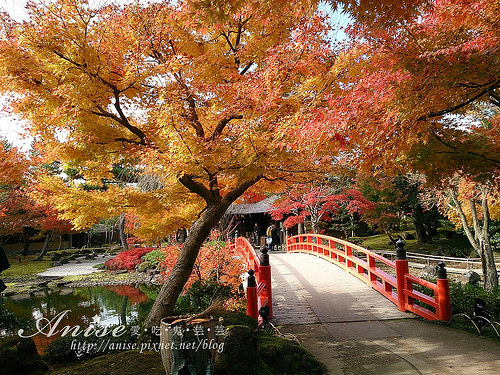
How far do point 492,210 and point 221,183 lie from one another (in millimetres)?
13263

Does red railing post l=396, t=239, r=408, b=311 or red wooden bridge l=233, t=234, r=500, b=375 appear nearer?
red wooden bridge l=233, t=234, r=500, b=375

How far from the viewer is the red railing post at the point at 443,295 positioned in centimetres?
599

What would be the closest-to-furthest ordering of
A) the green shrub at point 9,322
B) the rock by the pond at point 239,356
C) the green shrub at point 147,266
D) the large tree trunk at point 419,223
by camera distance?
the rock by the pond at point 239,356
the green shrub at point 9,322
the green shrub at point 147,266
the large tree trunk at point 419,223

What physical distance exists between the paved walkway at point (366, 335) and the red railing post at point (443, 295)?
0.29 m

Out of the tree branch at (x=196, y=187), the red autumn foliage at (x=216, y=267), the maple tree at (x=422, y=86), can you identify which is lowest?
the red autumn foliage at (x=216, y=267)

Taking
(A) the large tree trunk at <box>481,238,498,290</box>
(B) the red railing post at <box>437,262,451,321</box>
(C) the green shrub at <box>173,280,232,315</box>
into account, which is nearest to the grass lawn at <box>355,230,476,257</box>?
(A) the large tree trunk at <box>481,238,498,290</box>

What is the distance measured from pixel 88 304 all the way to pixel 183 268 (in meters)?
9.25

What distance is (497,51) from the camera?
3.45m

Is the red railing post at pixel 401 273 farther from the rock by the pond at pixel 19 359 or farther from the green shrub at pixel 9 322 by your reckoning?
the green shrub at pixel 9 322

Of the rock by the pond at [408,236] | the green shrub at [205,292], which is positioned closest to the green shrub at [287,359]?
the green shrub at [205,292]

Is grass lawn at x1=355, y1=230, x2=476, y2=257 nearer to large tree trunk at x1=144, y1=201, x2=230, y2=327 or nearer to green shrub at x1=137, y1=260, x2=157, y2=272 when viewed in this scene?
green shrub at x1=137, y1=260, x2=157, y2=272

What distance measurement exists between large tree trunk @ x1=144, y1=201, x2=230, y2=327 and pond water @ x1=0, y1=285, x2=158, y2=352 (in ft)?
14.3

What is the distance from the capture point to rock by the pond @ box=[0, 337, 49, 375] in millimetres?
4094

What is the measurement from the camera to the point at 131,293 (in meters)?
15.4
